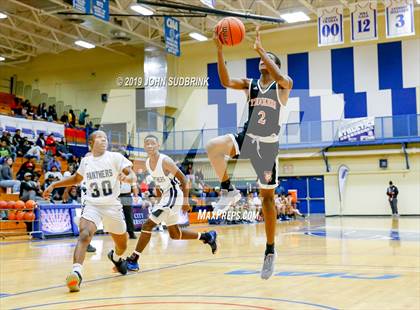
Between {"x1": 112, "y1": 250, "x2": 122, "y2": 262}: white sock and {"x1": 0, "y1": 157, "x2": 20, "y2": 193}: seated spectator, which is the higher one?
{"x1": 0, "y1": 157, "x2": 20, "y2": 193}: seated spectator

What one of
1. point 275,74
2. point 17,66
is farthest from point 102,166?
point 17,66

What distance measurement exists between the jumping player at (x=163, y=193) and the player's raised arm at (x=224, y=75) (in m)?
3.03

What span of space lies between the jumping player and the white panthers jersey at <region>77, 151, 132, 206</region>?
2.66ft

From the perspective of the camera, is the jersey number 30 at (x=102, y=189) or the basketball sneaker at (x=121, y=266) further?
the basketball sneaker at (x=121, y=266)

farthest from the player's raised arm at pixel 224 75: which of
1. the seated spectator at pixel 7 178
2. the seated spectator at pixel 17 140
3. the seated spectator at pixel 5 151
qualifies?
the seated spectator at pixel 17 140

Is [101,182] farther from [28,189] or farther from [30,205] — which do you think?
[28,189]

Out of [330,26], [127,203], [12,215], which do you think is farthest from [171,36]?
[127,203]

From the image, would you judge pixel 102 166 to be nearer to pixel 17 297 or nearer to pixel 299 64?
pixel 17 297

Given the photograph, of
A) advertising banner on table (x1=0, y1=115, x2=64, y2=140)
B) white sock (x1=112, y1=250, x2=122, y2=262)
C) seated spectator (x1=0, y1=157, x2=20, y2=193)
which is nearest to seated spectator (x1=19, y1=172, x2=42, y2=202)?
seated spectator (x1=0, y1=157, x2=20, y2=193)

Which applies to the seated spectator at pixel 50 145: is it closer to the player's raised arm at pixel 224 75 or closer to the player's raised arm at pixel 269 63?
the player's raised arm at pixel 224 75

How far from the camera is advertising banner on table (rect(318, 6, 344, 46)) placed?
20.3m

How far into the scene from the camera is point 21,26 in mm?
29828

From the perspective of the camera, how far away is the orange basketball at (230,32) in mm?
4867

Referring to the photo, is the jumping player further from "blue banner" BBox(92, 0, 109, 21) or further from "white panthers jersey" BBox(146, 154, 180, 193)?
"blue banner" BBox(92, 0, 109, 21)
